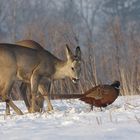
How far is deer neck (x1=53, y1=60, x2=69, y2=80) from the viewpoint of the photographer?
9.27m

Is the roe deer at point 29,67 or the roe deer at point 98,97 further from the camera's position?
the roe deer at point 29,67

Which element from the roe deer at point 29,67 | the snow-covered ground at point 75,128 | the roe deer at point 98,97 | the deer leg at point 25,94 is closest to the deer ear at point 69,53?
the roe deer at point 29,67

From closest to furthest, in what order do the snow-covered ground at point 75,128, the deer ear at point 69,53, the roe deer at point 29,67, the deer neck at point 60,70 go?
1. the snow-covered ground at point 75,128
2. the roe deer at point 29,67
3. the deer ear at point 69,53
4. the deer neck at point 60,70

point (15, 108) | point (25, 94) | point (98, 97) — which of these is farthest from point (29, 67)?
point (98, 97)

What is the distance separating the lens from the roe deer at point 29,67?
27.0 feet

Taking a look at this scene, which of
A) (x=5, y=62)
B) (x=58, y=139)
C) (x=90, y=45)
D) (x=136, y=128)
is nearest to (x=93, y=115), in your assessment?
(x=136, y=128)

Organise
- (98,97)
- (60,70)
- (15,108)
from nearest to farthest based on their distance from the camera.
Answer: (98,97), (15,108), (60,70)

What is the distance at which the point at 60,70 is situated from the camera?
30.5 ft

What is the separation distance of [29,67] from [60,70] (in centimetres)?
74

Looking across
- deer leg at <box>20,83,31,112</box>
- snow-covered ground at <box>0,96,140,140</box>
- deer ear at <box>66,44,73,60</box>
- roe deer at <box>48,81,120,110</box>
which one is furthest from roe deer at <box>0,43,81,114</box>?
snow-covered ground at <box>0,96,140,140</box>

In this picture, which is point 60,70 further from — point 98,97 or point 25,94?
point 98,97

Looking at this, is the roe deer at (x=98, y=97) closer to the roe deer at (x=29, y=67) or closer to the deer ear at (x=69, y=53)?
the roe deer at (x=29, y=67)

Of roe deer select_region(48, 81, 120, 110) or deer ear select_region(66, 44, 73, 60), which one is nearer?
roe deer select_region(48, 81, 120, 110)

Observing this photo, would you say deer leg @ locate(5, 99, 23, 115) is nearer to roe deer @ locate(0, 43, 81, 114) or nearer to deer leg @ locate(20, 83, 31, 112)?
roe deer @ locate(0, 43, 81, 114)
